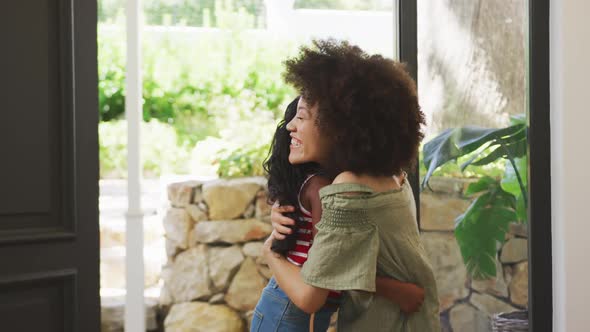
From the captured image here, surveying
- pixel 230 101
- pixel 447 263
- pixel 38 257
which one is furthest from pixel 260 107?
pixel 38 257

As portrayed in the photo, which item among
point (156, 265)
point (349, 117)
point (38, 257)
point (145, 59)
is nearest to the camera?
point (349, 117)

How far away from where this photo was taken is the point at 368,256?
1.12 meters

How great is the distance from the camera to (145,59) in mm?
5844

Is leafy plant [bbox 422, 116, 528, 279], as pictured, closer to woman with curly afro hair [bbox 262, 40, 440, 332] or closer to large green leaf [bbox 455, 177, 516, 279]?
large green leaf [bbox 455, 177, 516, 279]

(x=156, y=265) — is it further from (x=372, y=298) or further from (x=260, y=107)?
(x=372, y=298)

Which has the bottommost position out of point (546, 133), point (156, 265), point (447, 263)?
point (156, 265)

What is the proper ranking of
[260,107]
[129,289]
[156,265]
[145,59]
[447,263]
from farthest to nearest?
[145,59] < [260,107] < [156,265] < [129,289] < [447,263]

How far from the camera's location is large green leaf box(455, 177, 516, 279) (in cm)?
264

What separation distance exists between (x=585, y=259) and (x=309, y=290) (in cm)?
162

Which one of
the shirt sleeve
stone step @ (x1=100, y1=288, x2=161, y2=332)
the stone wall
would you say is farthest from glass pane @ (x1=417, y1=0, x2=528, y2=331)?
stone step @ (x1=100, y1=288, x2=161, y2=332)

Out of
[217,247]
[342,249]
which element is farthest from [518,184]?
[217,247]

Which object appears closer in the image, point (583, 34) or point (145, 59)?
point (583, 34)

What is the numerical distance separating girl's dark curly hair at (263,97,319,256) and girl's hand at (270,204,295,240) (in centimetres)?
1

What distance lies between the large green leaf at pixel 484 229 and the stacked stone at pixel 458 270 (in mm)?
28
